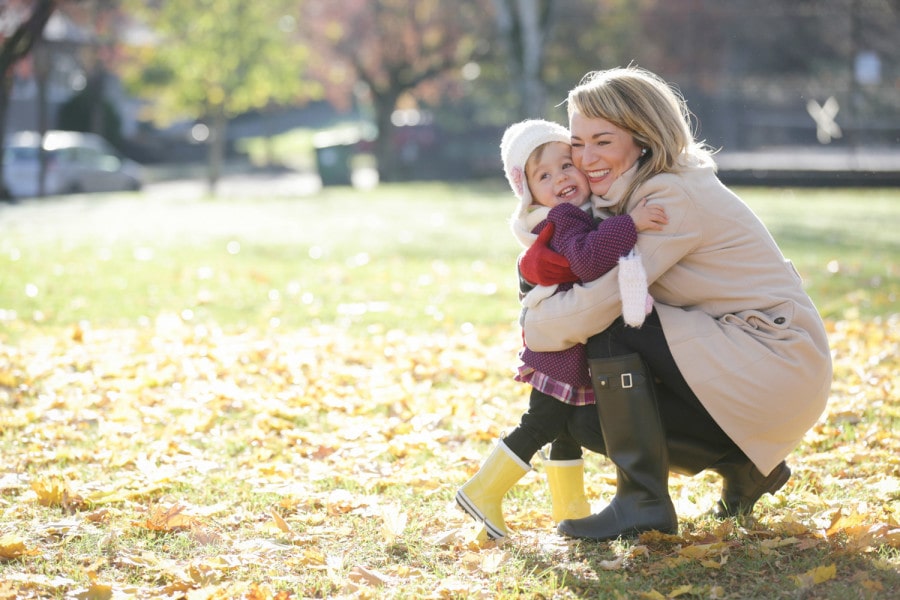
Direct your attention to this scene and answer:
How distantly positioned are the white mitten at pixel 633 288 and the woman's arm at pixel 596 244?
0.21 feet

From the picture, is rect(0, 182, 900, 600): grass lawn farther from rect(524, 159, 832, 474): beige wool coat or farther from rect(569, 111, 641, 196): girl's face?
rect(569, 111, 641, 196): girl's face

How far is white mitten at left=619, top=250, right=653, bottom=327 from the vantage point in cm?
355

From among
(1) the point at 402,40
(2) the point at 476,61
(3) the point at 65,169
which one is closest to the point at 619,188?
(3) the point at 65,169

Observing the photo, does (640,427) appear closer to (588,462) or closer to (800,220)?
(588,462)

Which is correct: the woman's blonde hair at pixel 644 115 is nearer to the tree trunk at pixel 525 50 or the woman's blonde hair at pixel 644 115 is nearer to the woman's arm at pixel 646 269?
the woman's arm at pixel 646 269

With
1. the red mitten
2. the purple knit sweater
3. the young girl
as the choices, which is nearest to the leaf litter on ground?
the young girl

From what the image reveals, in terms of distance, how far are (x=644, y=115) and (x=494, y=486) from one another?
1374mm

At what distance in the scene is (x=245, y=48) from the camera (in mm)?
27000

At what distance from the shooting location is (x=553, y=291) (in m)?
3.75

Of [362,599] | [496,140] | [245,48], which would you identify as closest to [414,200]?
[496,140]

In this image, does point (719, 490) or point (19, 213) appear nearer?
point (719, 490)

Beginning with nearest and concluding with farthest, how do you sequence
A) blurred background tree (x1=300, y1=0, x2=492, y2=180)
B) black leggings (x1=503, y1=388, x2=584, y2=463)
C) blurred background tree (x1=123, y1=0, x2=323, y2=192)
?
1. black leggings (x1=503, y1=388, x2=584, y2=463)
2. blurred background tree (x1=123, y1=0, x2=323, y2=192)
3. blurred background tree (x1=300, y1=0, x2=492, y2=180)

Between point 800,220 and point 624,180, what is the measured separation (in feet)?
42.2

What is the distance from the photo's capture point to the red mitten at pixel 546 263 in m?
3.68
